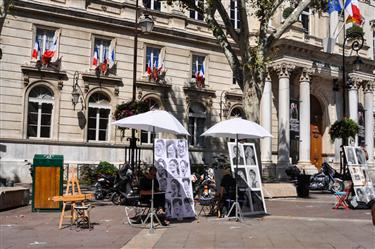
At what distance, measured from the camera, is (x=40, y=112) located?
24.5 m

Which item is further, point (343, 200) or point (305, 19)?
point (305, 19)

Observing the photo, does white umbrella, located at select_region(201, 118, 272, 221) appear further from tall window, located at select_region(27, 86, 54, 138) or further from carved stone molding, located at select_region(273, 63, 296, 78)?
carved stone molding, located at select_region(273, 63, 296, 78)

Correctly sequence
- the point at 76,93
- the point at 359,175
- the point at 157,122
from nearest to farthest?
the point at 157,122, the point at 359,175, the point at 76,93

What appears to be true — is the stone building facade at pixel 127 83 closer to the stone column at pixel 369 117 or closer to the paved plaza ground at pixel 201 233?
the stone column at pixel 369 117

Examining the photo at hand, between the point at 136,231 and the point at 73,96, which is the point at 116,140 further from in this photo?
the point at 136,231

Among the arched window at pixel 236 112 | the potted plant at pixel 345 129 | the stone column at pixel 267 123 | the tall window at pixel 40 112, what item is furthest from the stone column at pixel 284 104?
the tall window at pixel 40 112

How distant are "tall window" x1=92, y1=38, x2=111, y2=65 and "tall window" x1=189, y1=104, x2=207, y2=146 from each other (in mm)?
6248

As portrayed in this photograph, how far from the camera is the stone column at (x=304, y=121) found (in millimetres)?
32188

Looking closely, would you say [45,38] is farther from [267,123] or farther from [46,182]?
[267,123]

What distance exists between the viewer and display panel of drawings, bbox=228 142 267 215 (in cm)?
1414

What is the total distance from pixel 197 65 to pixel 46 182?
17445 mm

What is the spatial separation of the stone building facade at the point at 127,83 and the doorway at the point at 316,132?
0.34 feet

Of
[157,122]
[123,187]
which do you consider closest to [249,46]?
[123,187]

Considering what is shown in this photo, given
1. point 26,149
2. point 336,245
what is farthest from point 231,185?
point 26,149
